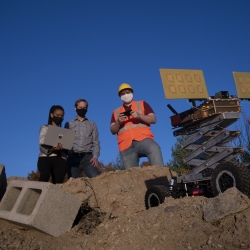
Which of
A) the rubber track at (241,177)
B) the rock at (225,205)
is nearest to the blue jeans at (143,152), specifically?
the rubber track at (241,177)

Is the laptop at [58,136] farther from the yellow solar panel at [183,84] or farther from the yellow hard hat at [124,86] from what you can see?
the yellow solar panel at [183,84]

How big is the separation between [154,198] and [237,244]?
2519mm

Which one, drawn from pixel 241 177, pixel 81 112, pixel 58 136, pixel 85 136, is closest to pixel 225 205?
pixel 241 177

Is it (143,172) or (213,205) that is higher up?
(143,172)

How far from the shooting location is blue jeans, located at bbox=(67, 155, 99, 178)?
21.6ft

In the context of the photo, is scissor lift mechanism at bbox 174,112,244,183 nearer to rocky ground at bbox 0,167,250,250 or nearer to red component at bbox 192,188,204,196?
red component at bbox 192,188,204,196

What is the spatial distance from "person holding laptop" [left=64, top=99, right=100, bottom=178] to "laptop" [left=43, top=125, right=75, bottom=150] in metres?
0.60

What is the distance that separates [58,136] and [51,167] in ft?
1.87

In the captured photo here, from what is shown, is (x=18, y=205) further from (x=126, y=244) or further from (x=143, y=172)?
(x=143, y=172)

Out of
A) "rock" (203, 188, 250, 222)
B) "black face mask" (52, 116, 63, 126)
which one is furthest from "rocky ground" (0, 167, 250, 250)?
"black face mask" (52, 116, 63, 126)

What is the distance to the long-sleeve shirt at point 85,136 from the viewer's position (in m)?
6.76

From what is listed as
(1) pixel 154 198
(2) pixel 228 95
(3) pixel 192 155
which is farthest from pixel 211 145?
(1) pixel 154 198

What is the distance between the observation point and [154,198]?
224 inches

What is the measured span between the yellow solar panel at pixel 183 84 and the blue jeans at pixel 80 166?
6.85ft
